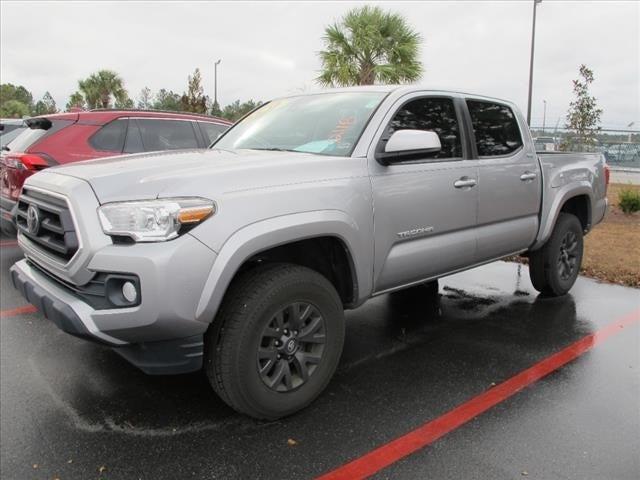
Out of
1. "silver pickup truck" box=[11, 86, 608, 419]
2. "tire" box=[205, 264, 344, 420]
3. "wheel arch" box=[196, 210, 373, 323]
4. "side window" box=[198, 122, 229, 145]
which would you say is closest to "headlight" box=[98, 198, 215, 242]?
"silver pickup truck" box=[11, 86, 608, 419]

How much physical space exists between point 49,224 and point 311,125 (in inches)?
70.3

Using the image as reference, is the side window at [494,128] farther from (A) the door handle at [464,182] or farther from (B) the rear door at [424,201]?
(A) the door handle at [464,182]

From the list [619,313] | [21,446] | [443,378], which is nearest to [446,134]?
Answer: [443,378]

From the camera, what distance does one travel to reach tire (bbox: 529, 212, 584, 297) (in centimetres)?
513

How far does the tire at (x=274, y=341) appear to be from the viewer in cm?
269

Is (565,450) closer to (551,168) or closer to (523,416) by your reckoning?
(523,416)

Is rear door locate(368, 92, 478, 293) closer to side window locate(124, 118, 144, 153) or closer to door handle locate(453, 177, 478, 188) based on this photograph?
door handle locate(453, 177, 478, 188)

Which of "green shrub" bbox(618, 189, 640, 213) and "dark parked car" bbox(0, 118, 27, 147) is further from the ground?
"dark parked car" bbox(0, 118, 27, 147)

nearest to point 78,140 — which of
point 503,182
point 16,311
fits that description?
point 16,311

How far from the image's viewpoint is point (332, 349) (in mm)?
3129

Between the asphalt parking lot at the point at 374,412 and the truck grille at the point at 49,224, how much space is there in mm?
956

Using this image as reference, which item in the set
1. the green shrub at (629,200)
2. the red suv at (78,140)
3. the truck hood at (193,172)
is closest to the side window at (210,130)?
the red suv at (78,140)

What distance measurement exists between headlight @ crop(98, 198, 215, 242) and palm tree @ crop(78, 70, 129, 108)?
36390 mm

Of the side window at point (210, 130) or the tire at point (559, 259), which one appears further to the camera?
the side window at point (210, 130)
